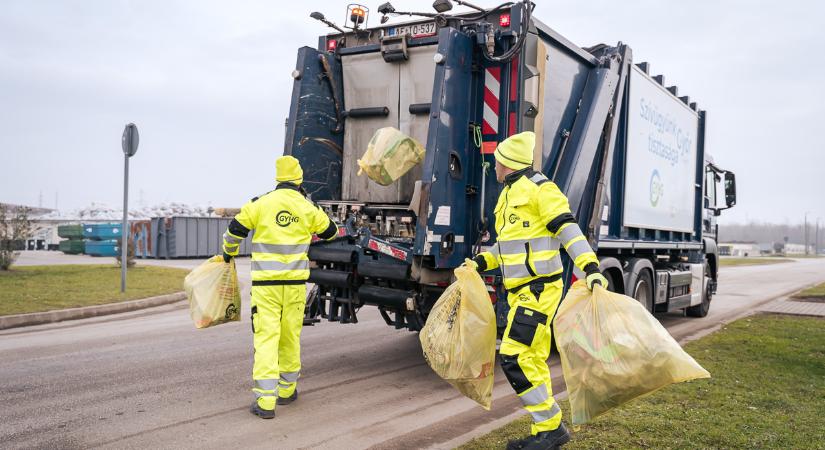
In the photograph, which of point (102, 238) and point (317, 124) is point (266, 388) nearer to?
point (317, 124)

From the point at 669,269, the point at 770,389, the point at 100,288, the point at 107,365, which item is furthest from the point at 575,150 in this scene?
the point at 100,288

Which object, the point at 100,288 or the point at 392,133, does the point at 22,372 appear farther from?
the point at 100,288

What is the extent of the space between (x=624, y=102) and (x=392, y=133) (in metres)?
3.01

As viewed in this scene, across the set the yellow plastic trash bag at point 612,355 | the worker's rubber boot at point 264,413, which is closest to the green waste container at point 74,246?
the worker's rubber boot at point 264,413

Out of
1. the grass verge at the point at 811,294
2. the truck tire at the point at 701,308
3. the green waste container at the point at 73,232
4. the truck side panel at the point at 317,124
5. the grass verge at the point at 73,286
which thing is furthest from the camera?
the green waste container at the point at 73,232

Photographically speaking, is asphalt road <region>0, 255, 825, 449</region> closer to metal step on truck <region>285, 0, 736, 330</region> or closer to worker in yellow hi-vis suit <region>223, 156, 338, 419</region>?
worker in yellow hi-vis suit <region>223, 156, 338, 419</region>

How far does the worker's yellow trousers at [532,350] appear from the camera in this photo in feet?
12.5

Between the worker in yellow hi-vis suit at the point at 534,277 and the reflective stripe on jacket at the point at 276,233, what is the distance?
5.37 ft

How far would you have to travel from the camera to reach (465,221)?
575cm

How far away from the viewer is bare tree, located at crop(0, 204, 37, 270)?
14188 mm

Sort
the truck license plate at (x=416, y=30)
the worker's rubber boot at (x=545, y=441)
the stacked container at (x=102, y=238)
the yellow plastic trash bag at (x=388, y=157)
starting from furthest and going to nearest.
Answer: the stacked container at (x=102, y=238)
the truck license plate at (x=416, y=30)
the yellow plastic trash bag at (x=388, y=157)
the worker's rubber boot at (x=545, y=441)

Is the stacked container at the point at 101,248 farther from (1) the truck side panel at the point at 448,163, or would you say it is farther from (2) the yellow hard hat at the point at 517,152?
(2) the yellow hard hat at the point at 517,152

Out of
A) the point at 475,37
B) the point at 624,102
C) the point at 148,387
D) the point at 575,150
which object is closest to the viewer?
the point at 148,387

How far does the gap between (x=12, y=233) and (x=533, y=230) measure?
46.4ft
